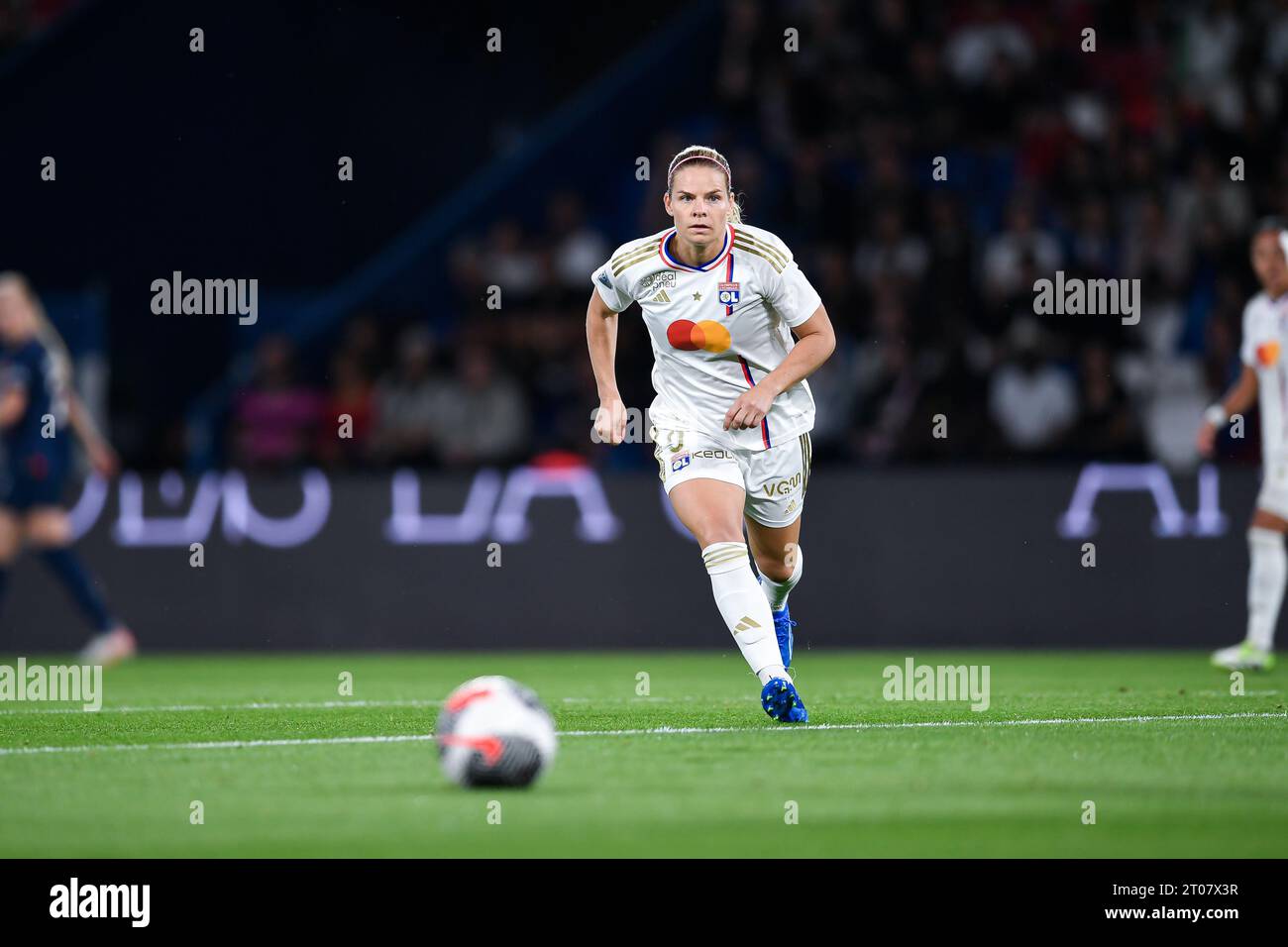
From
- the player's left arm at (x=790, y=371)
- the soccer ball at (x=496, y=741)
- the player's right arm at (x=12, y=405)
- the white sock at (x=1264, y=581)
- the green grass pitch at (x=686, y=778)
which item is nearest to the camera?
the green grass pitch at (x=686, y=778)

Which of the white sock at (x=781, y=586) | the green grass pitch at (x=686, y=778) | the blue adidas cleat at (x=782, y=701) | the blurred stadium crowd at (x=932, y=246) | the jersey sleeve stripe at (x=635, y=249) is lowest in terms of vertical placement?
the green grass pitch at (x=686, y=778)

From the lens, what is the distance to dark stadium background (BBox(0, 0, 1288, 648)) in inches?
559

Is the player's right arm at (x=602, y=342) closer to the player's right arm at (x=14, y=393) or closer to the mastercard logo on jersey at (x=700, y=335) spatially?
the mastercard logo on jersey at (x=700, y=335)

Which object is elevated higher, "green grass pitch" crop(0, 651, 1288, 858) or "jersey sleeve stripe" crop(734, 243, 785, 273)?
"jersey sleeve stripe" crop(734, 243, 785, 273)

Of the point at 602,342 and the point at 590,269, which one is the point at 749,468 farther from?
the point at 590,269

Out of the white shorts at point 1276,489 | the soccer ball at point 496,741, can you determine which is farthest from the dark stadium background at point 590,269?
the soccer ball at point 496,741

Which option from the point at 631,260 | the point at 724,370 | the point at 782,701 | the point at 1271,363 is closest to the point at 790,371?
the point at 724,370

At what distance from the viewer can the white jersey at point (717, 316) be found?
796 cm

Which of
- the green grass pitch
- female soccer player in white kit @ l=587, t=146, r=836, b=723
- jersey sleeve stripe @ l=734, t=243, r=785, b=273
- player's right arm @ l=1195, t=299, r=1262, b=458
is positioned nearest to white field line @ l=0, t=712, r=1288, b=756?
the green grass pitch

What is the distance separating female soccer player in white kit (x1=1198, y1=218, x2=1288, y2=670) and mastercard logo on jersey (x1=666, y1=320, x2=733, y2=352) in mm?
4405

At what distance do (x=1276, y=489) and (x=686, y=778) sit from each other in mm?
5941

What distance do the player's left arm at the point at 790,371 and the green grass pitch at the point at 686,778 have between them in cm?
125

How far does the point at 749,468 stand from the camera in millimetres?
8148

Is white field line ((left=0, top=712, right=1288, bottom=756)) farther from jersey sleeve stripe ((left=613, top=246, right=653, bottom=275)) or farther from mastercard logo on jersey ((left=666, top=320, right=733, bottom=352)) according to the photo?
jersey sleeve stripe ((left=613, top=246, right=653, bottom=275))
